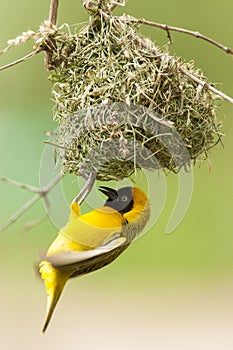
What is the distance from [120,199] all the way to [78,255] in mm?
189

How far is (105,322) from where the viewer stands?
432 centimetres

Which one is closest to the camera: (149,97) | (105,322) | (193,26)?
(149,97)

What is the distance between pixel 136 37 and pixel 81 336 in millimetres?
2967

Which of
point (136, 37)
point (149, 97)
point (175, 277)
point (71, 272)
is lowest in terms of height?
point (175, 277)

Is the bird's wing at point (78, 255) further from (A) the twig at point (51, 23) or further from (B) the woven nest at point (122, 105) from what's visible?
(A) the twig at point (51, 23)

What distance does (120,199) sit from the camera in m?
1.54

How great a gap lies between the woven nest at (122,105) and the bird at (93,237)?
2.8 inches

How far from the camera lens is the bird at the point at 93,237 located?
145 centimetres

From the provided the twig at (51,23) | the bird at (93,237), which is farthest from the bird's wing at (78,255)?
the twig at (51,23)

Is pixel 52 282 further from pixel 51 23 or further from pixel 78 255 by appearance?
pixel 51 23

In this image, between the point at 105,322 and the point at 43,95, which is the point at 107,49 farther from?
the point at 105,322

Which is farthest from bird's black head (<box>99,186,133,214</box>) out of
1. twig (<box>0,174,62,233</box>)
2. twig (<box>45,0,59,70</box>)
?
twig (<box>45,0,59,70</box>)

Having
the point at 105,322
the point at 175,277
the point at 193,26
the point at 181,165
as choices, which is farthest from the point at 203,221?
the point at 181,165

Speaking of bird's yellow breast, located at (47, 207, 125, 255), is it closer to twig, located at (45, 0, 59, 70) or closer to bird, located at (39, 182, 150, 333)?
bird, located at (39, 182, 150, 333)
